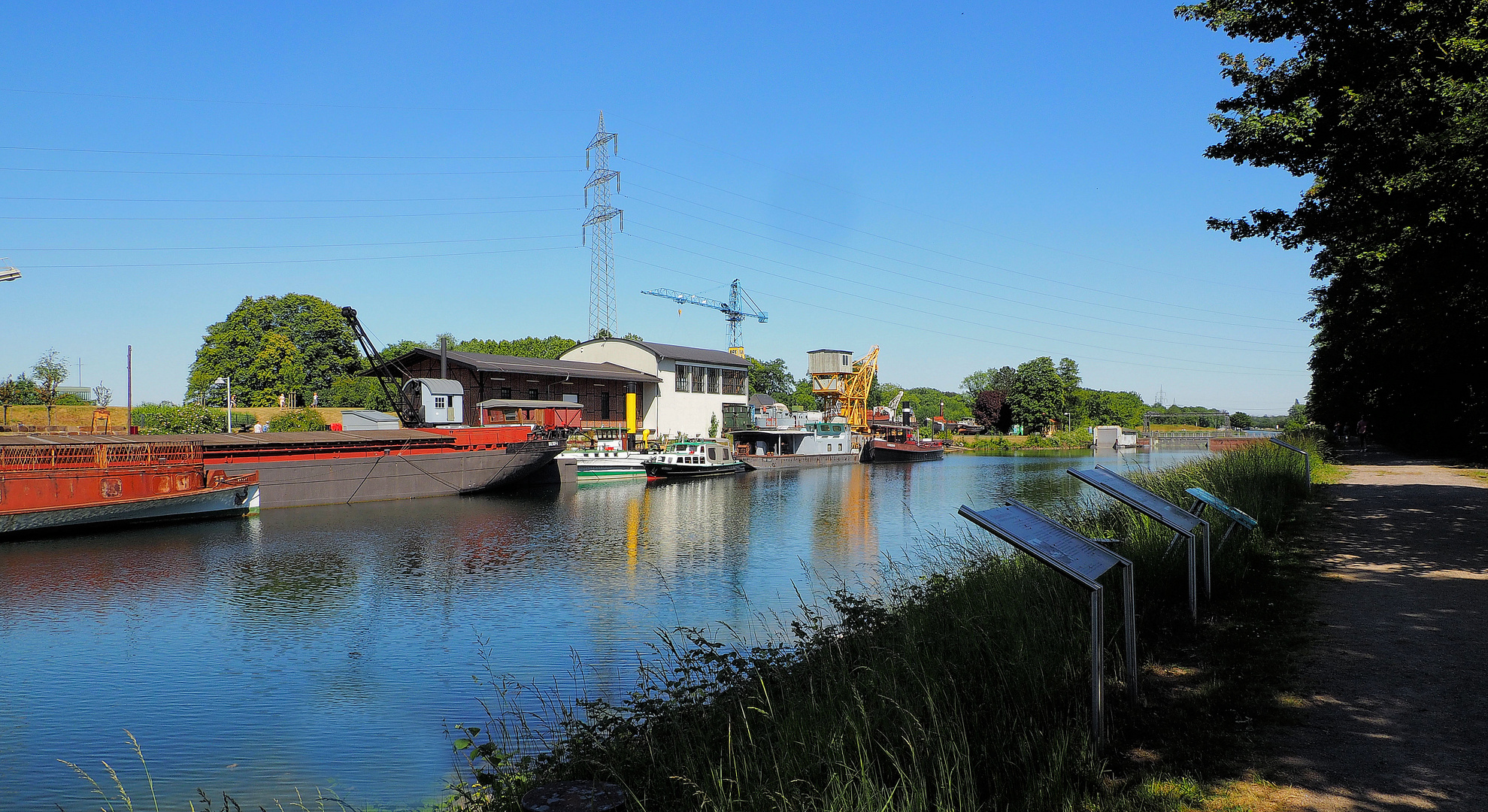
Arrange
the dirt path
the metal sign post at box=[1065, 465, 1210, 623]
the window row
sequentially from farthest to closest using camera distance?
the window row
the metal sign post at box=[1065, 465, 1210, 623]
the dirt path

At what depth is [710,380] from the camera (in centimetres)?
6762

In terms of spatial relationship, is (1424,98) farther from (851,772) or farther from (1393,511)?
(851,772)

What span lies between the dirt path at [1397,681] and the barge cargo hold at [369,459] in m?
31.4

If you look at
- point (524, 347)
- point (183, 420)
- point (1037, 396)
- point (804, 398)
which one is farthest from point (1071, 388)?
point (183, 420)

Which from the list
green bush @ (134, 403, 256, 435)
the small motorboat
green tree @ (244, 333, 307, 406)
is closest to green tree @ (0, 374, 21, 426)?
green bush @ (134, 403, 256, 435)

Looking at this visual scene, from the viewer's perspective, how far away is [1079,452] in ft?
279

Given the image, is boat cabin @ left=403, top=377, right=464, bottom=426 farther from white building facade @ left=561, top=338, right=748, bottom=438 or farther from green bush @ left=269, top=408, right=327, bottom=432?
white building facade @ left=561, top=338, right=748, bottom=438

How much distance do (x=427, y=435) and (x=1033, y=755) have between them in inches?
1442

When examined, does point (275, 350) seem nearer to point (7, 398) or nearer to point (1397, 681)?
point (7, 398)

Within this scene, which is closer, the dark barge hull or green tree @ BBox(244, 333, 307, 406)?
green tree @ BBox(244, 333, 307, 406)

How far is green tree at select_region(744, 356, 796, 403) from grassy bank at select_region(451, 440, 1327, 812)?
99.3 meters

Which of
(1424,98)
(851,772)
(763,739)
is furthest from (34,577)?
(1424,98)

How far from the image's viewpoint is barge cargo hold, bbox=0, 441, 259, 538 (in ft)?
74.9

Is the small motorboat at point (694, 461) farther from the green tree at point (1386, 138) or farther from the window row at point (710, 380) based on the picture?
the green tree at point (1386, 138)
